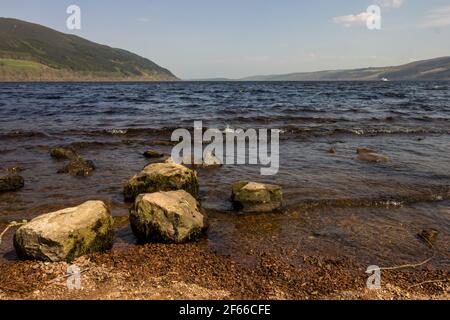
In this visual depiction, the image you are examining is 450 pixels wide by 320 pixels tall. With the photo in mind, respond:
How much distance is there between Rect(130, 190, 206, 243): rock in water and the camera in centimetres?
777

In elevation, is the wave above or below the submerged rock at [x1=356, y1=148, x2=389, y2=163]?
below

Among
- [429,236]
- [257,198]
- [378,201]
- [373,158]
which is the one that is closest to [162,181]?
[257,198]

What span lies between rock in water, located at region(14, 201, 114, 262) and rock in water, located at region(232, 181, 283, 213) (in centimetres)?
356

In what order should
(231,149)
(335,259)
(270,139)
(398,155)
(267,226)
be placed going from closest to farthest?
(335,259) → (267,226) → (398,155) → (231,149) → (270,139)

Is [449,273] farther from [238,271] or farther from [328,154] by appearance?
[328,154]

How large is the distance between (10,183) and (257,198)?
7.38m

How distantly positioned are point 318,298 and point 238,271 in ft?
4.76

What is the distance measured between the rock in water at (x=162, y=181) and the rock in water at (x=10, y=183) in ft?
11.8

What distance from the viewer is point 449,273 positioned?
6.75 metres

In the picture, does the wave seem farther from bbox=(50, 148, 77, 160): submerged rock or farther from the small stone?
the small stone

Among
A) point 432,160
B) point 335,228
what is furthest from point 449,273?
point 432,160

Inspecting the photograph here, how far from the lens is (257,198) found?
973 centimetres

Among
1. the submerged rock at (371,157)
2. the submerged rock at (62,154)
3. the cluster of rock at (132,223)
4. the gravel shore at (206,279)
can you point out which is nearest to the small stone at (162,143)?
the submerged rock at (62,154)

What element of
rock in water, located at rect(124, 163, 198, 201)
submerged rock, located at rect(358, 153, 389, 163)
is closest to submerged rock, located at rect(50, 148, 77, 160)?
rock in water, located at rect(124, 163, 198, 201)
